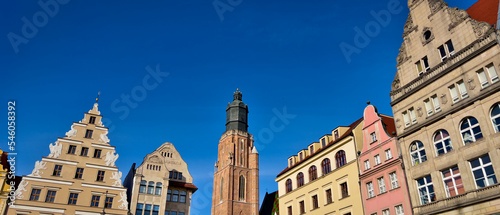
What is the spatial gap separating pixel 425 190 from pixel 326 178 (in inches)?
514

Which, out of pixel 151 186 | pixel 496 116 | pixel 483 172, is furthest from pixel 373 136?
pixel 151 186

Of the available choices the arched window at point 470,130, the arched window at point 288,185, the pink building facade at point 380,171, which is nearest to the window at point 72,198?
the arched window at point 288,185

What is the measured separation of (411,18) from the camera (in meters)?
34.8

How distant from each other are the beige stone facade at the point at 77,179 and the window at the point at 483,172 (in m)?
34.6

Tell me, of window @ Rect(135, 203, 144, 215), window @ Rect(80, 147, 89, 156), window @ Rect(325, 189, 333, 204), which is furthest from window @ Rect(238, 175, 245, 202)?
window @ Rect(325, 189, 333, 204)

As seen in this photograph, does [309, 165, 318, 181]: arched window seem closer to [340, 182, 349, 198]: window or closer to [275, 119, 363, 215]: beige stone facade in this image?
[275, 119, 363, 215]: beige stone facade

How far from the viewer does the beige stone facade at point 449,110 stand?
2486 cm

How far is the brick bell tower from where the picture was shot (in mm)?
84125

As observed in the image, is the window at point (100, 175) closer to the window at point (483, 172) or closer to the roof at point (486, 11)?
the window at point (483, 172)

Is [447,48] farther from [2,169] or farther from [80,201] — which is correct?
[2,169]

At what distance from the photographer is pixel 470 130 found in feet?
86.3

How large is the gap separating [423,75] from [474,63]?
180 inches

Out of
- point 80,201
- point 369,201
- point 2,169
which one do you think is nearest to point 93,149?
point 80,201

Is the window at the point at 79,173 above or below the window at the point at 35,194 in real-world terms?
above
